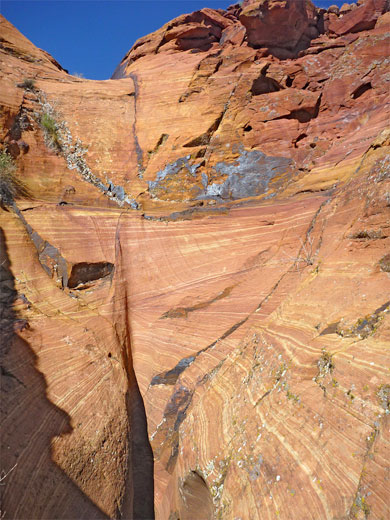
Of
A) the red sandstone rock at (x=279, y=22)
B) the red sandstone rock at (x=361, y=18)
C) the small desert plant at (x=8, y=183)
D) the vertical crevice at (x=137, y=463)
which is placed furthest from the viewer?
the red sandstone rock at (x=279, y=22)

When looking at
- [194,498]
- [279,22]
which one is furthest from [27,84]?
[194,498]

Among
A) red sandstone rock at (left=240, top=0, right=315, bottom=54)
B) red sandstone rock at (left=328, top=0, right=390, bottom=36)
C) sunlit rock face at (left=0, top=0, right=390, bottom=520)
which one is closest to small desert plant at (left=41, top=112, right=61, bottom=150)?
sunlit rock face at (left=0, top=0, right=390, bottom=520)

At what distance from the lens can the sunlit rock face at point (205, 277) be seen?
12.6ft

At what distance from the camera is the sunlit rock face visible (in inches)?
151

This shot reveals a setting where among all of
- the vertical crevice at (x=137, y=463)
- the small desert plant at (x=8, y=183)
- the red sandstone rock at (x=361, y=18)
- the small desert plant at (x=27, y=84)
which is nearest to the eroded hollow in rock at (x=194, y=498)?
the vertical crevice at (x=137, y=463)

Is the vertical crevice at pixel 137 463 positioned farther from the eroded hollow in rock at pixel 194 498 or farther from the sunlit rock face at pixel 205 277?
the eroded hollow in rock at pixel 194 498

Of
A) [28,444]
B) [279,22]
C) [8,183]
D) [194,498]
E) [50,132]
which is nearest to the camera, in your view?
[28,444]

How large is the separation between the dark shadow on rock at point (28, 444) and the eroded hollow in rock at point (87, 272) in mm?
1618

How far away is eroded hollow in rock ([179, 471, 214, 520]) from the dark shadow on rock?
1355mm

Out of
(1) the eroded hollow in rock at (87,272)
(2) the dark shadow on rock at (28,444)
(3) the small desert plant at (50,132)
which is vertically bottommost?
(2) the dark shadow on rock at (28,444)

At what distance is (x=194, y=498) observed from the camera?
507 cm

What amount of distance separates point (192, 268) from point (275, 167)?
3.19 m

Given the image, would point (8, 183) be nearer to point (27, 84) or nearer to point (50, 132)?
point (50, 132)

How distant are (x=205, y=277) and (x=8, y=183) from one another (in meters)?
4.96
